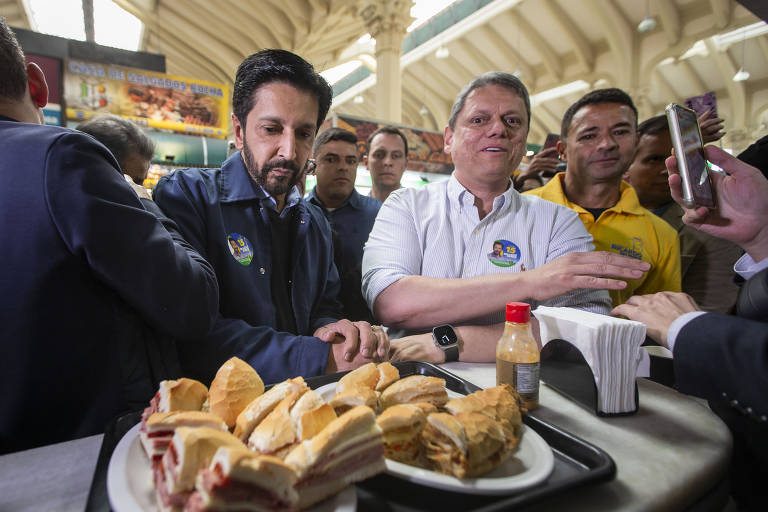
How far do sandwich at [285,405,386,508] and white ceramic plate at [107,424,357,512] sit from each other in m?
0.02

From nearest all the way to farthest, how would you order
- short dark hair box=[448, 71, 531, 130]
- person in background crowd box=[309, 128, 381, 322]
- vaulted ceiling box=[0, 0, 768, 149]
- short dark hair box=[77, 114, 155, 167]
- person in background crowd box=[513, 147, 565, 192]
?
short dark hair box=[448, 71, 531, 130], short dark hair box=[77, 114, 155, 167], person in background crowd box=[513, 147, 565, 192], person in background crowd box=[309, 128, 381, 322], vaulted ceiling box=[0, 0, 768, 149]

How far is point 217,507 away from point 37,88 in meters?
1.33

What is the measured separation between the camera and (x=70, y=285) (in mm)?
977

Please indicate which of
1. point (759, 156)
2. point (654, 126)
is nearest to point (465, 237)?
point (759, 156)

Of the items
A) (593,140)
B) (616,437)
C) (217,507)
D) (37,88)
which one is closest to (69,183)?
(37,88)

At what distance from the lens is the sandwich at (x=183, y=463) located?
1.75ft

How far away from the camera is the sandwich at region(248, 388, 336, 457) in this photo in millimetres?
635

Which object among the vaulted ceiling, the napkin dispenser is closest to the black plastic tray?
the napkin dispenser

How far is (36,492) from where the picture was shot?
0.70m

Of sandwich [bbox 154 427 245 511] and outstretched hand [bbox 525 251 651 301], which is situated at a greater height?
outstretched hand [bbox 525 251 651 301]

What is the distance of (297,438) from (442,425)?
0.77 ft

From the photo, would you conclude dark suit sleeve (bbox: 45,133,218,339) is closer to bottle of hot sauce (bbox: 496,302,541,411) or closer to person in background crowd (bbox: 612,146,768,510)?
bottle of hot sauce (bbox: 496,302,541,411)

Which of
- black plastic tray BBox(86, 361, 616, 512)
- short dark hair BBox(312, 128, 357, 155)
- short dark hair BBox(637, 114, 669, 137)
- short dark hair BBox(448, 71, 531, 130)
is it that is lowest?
black plastic tray BBox(86, 361, 616, 512)

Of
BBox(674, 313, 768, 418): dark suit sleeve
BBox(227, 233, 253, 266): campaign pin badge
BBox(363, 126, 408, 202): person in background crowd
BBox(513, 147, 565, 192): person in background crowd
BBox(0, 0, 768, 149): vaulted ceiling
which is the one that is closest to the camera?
BBox(674, 313, 768, 418): dark suit sleeve
